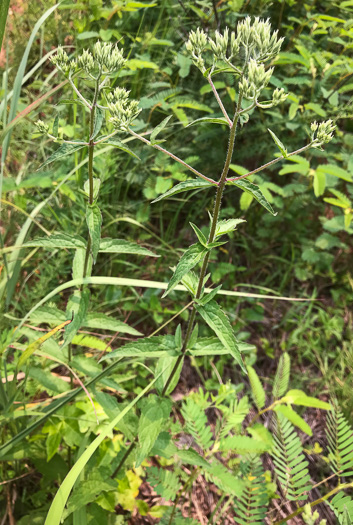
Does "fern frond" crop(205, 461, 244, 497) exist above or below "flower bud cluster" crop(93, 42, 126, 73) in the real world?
below

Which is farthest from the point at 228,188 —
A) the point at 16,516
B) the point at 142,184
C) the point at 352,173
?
the point at 16,516

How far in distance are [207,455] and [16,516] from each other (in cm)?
81

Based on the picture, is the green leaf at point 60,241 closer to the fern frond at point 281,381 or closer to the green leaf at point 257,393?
the green leaf at point 257,393

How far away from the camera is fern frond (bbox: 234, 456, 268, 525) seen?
140 cm

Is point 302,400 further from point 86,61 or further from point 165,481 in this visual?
point 86,61

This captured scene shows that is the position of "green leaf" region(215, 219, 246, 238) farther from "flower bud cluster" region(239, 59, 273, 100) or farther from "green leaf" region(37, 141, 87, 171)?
"green leaf" region(37, 141, 87, 171)

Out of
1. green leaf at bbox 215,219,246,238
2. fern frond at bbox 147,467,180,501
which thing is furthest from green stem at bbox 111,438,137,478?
green leaf at bbox 215,219,246,238

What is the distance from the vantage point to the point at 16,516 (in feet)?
5.12

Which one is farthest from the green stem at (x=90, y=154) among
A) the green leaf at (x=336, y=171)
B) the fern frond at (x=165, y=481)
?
the green leaf at (x=336, y=171)

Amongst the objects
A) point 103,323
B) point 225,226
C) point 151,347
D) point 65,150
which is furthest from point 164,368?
point 65,150

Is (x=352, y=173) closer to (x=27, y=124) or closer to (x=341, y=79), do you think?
(x=341, y=79)

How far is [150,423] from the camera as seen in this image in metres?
1.21

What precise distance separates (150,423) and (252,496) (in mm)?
623

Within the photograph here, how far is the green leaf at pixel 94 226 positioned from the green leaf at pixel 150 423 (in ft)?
1.70
